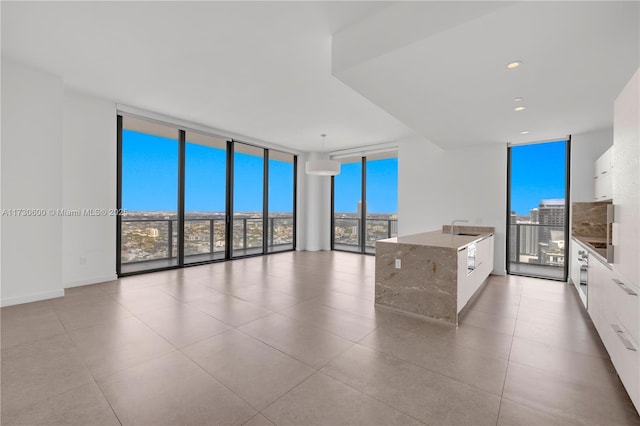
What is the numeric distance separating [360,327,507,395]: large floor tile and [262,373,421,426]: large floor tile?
683 mm

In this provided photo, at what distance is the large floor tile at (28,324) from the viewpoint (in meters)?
2.69

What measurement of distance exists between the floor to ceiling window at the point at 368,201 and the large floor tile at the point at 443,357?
16.8 ft

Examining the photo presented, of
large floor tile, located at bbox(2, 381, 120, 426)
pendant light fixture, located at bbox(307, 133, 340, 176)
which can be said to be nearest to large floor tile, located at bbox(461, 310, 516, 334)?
large floor tile, located at bbox(2, 381, 120, 426)

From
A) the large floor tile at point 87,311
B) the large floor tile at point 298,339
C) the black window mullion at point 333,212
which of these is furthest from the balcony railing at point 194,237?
the large floor tile at point 298,339

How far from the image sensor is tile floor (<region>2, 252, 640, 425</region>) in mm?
1754

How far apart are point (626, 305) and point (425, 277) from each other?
1694 millimetres

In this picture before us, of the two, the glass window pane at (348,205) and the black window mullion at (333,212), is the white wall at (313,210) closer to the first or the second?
the black window mullion at (333,212)

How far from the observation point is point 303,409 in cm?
178

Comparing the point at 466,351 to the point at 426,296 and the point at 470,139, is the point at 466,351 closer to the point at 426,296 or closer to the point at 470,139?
the point at 426,296

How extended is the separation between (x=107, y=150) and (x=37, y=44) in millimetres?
1891

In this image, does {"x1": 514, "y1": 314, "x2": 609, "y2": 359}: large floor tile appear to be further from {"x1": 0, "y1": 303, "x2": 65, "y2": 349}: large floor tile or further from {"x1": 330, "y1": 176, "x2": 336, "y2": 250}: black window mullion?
{"x1": 330, "y1": 176, "x2": 336, "y2": 250}: black window mullion

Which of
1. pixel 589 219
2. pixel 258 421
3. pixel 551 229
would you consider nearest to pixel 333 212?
pixel 551 229

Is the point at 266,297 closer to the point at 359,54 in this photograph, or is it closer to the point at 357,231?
the point at 359,54

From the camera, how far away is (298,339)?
2.72 m
